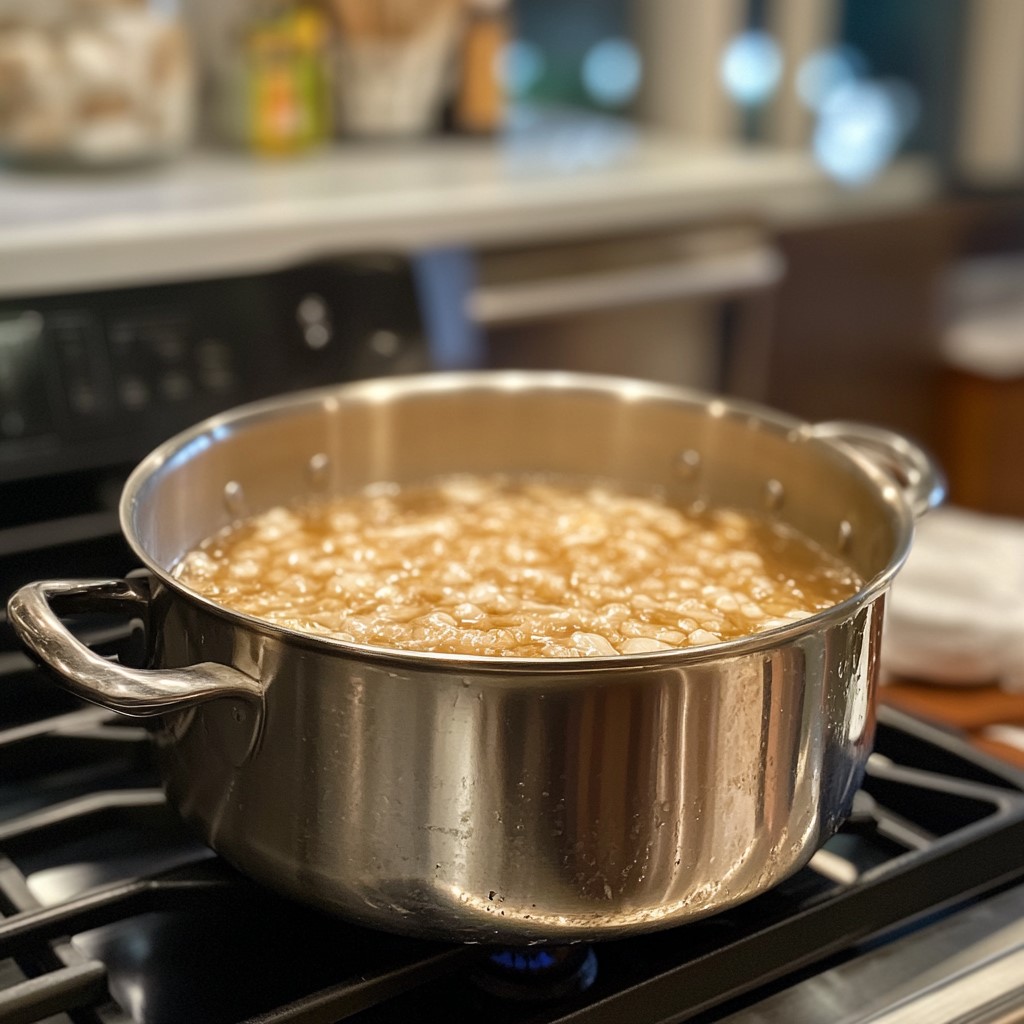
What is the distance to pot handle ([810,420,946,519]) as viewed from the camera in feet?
2.70

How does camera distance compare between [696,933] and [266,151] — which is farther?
[266,151]

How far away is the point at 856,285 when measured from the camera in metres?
2.35

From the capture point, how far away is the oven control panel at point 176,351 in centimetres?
129

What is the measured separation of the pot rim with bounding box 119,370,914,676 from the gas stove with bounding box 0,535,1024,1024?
0.43ft

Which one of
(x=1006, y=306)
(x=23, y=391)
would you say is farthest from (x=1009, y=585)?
(x=1006, y=306)

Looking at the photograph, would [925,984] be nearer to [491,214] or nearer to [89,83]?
[491,214]

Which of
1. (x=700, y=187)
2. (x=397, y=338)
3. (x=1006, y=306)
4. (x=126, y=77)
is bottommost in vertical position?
(x=1006, y=306)

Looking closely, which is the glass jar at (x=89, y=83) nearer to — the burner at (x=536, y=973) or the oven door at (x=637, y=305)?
the oven door at (x=637, y=305)

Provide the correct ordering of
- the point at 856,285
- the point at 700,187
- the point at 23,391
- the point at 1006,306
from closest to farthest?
the point at 23,391, the point at 700,187, the point at 856,285, the point at 1006,306

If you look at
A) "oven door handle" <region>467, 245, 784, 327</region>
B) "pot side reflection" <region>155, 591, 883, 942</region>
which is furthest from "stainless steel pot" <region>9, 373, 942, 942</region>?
"oven door handle" <region>467, 245, 784, 327</region>

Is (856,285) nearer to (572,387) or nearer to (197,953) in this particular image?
(572,387)

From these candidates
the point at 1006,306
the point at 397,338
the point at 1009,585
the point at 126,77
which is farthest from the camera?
the point at 1006,306

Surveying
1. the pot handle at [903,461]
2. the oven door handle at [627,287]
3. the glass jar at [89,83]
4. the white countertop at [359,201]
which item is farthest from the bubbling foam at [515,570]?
the glass jar at [89,83]

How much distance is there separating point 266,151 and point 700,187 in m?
0.69
